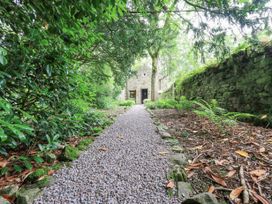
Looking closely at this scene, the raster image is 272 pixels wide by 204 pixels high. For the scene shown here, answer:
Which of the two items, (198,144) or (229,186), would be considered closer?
(229,186)

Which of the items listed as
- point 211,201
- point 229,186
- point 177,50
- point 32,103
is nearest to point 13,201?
point 32,103

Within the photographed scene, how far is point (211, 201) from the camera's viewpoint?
104 centimetres

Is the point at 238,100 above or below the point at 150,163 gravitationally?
above

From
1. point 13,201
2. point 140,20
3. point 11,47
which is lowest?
point 13,201

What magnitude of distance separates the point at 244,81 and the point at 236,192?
297cm

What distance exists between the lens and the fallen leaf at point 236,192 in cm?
117

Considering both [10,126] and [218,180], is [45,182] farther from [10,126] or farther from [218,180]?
[218,180]

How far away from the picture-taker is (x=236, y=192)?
1208 millimetres

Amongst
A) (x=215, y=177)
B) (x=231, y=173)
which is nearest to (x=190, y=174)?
(x=215, y=177)

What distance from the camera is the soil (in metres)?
1.26

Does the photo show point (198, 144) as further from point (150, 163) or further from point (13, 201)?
point (13, 201)

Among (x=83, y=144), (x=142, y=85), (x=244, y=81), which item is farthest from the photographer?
(x=142, y=85)

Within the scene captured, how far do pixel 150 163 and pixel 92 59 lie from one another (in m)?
3.32

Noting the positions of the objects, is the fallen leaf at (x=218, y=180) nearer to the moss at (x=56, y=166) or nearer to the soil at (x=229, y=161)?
the soil at (x=229, y=161)
